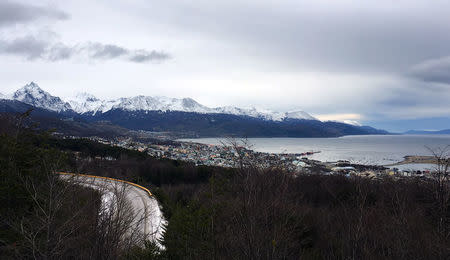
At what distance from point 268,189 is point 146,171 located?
106 feet

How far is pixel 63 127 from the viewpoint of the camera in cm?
8938

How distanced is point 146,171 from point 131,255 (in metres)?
31.1

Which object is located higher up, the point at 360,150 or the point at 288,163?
the point at 288,163

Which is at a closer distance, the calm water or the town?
the town

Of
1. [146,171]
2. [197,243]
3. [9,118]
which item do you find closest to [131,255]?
[197,243]

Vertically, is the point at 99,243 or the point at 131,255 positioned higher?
the point at 99,243

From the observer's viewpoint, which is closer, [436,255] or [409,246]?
[436,255]

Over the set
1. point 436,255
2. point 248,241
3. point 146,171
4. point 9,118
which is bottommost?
point 146,171

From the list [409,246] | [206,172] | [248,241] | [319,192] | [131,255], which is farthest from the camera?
[206,172]

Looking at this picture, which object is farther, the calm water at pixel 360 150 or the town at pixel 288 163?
the calm water at pixel 360 150

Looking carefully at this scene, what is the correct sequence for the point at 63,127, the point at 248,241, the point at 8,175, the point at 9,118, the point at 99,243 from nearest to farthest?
the point at 248,241 < the point at 99,243 < the point at 8,175 < the point at 9,118 < the point at 63,127

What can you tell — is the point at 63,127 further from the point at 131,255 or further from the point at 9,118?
the point at 131,255

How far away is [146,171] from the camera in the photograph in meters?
37.0

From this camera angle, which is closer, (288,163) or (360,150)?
(288,163)
